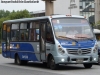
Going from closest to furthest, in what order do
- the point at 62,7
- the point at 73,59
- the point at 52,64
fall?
the point at 73,59
the point at 52,64
the point at 62,7

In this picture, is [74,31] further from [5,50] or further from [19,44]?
[5,50]

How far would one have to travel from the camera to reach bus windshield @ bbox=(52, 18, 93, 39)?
20.5 m

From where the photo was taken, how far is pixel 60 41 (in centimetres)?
2020

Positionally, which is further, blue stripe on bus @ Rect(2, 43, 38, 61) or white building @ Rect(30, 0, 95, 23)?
white building @ Rect(30, 0, 95, 23)

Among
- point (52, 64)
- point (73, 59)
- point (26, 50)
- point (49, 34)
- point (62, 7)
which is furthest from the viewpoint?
point (62, 7)

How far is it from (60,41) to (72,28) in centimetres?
108

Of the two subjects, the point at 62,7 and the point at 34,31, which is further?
the point at 62,7

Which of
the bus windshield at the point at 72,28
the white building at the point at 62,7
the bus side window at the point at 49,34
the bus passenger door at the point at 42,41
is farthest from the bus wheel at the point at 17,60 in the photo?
the white building at the point at 62,7

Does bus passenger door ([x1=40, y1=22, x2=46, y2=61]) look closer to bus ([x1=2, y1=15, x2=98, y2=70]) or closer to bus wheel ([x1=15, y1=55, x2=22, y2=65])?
bus ([x1=2, y1=15, x2=98, y2=70])

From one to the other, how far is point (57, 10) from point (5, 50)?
312 feet

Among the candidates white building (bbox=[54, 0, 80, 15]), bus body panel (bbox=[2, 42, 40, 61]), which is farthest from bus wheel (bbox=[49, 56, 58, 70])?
white building (bbox=[54, 0, 80, 15])

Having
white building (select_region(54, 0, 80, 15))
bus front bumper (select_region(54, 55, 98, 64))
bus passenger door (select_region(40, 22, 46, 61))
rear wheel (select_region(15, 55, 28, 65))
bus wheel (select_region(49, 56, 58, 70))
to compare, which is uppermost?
white building (select_region(54, 0, 80, 15))

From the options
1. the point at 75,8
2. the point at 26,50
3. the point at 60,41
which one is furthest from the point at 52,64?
the point at 75,8

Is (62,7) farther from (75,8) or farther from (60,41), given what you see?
(60,41)
